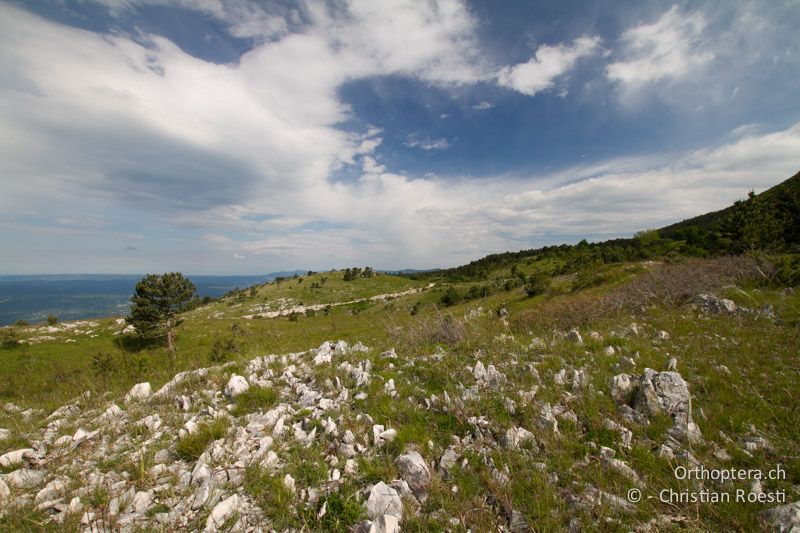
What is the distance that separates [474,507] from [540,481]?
95 centimetres

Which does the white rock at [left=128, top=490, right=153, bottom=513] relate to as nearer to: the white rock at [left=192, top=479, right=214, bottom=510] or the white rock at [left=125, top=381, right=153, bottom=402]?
the white rock at [left=192, top=479, right=214, bottom=510]

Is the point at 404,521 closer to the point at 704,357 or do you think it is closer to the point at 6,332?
the point at 704,357

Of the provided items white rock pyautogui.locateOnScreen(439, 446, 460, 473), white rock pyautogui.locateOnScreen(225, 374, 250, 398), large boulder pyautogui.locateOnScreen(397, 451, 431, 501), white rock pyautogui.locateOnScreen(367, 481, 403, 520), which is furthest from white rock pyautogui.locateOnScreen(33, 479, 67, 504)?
white rock pyautogui.locateOnScreen(439, 446, 460, 473)

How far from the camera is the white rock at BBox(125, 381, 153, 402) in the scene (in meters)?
6.41

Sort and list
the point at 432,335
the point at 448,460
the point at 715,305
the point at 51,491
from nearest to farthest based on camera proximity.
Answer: the point at 51,491
the point at 448,460
the point at 432,335
the point at 715,305

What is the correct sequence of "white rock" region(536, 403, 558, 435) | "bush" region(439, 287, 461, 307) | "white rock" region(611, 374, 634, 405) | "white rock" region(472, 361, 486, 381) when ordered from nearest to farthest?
"white rock" region(536, 403, 558, 435) < "white rock" region(611, 374, 634, 405) < "white rock" region(472, 361, 486, 381) < "bush" region(439, 287, 461, 307)

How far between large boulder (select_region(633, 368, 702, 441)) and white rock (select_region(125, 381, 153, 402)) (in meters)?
10.1

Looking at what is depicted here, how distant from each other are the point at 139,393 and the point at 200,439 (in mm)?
3328

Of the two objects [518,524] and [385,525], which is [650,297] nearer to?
[518,524]

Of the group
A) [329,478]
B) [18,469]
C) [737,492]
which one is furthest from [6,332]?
[737,492]

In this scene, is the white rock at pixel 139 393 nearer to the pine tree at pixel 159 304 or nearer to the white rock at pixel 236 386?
the white rock at pixel 236 386

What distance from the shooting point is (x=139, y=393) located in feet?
21.5

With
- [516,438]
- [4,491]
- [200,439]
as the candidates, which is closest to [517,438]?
[516,438]

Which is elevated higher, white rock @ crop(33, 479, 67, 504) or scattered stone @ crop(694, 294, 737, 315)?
scattered stone @ crop(694, 294, 737, 315)
